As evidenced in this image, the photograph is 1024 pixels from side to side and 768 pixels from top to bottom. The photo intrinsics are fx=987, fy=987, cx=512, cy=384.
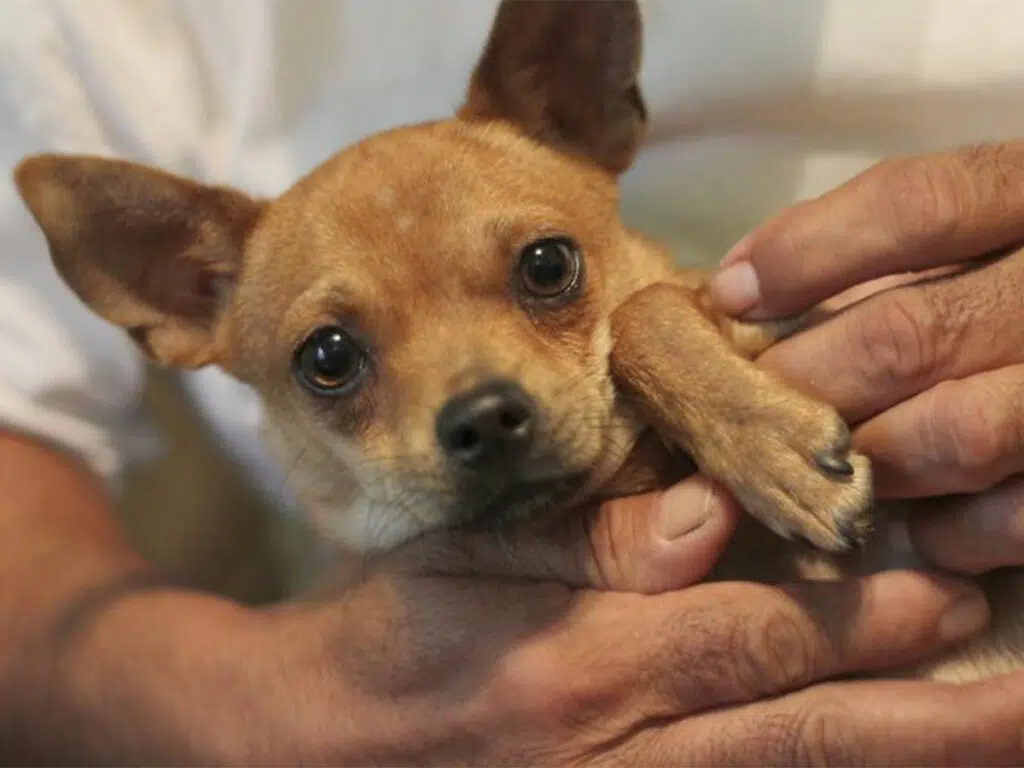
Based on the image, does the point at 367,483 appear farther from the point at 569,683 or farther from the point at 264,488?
the point at 264,488

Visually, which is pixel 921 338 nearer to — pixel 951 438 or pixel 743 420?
pixel 951 438

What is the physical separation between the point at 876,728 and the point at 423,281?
83 cm

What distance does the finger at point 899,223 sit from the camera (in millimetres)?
1249

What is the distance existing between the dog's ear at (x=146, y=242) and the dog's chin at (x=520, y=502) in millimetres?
640

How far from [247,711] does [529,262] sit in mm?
793

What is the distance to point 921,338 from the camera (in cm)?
123

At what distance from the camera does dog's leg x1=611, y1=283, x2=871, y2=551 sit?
1.18 metres

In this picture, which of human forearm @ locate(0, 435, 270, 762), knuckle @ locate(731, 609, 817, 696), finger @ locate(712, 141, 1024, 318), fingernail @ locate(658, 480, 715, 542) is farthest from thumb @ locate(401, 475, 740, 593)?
human forearm @ locate(0, 435, 270, 762)

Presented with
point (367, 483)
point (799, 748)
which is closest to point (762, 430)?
point (799, 748)

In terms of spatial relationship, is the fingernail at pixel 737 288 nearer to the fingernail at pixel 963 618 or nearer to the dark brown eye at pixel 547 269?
the dark brown eye at pixel 547 269

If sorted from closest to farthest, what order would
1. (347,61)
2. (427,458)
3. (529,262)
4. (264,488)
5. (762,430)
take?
1. (762,430)
2. (427,458)
3. (529,262)
4. (347,61)
5. (264,488)

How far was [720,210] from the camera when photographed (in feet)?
5.97

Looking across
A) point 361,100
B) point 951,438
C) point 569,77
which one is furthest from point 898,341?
point 361,100

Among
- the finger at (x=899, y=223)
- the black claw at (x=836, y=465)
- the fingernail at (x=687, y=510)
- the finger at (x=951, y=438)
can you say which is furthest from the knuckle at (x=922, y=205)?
the fingernail at (x=687, y=510)
